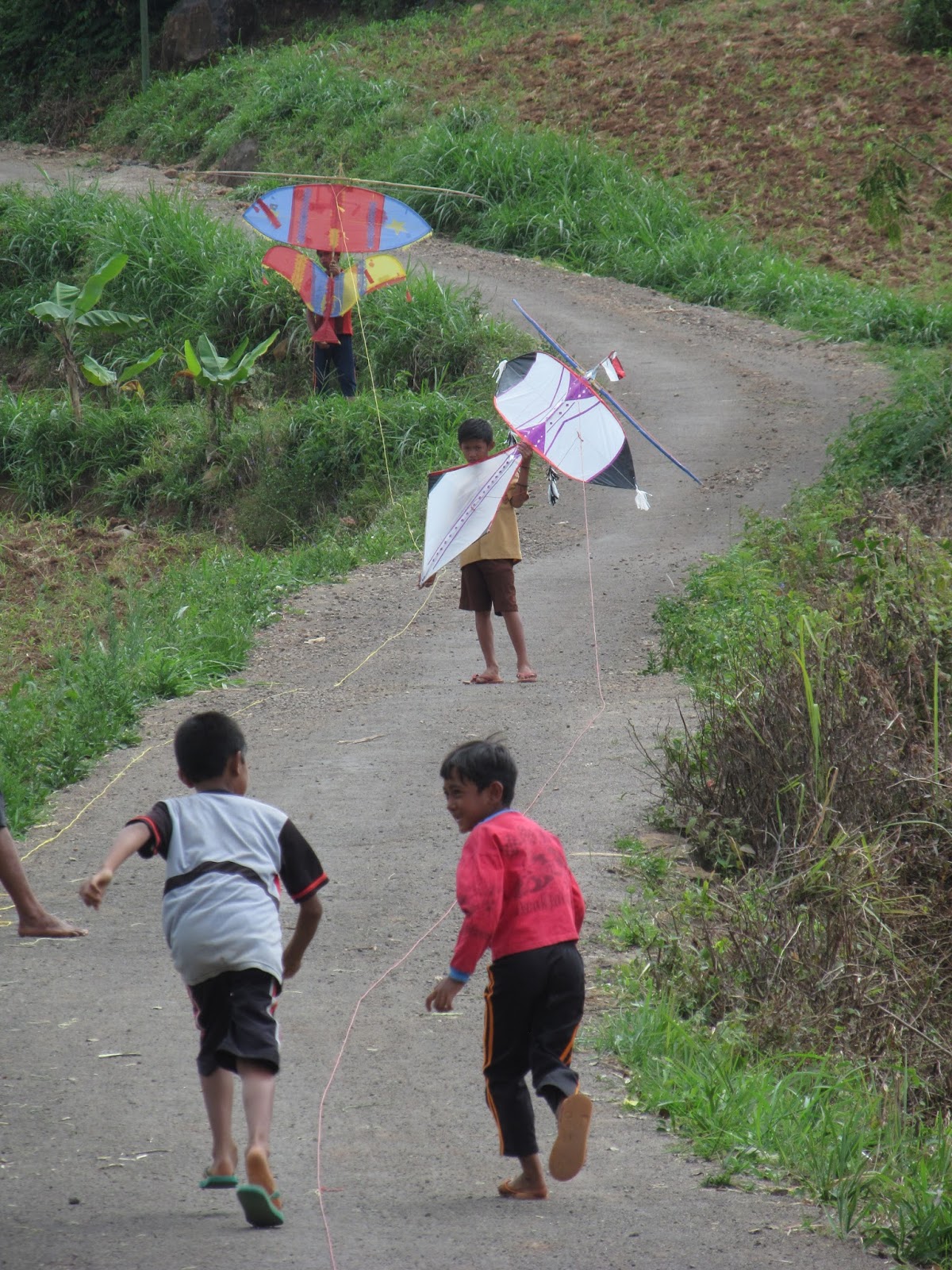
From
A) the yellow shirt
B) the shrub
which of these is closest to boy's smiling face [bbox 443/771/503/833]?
the yellow shirt

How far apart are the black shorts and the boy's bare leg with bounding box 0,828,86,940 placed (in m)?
0.74

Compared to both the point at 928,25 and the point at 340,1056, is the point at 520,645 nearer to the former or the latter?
the point at 340,1056

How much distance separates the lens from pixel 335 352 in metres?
14.4

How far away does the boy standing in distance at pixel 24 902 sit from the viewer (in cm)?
393

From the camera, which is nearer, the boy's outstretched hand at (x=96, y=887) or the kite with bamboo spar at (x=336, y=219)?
the boy's outstretched hand at (x=96, y=887)

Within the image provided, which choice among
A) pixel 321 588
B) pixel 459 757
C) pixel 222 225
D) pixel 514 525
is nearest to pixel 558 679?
pixel 514 525

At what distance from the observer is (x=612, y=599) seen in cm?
1002

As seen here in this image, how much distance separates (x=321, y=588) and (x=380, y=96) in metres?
13.8

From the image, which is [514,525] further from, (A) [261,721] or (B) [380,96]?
(B) [380,96]

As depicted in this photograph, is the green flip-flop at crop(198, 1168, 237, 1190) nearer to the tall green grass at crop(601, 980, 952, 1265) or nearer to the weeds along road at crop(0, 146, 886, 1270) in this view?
the weeds along road at crop(0, 146, 886, 1270)

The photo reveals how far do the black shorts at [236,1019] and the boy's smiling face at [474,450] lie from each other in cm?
440

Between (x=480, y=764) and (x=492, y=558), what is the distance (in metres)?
4.26

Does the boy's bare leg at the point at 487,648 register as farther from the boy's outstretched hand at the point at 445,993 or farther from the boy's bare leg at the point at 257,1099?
the boy's bare leg at the point at 257,1099

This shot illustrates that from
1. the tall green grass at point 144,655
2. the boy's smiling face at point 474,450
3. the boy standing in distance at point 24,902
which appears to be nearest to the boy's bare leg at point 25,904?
the boy standing in distance at point 24,902
